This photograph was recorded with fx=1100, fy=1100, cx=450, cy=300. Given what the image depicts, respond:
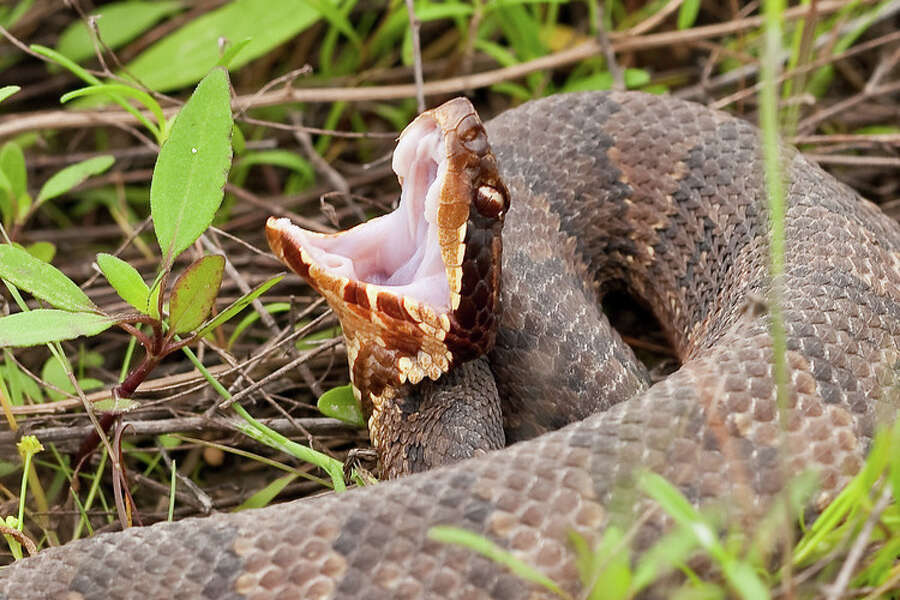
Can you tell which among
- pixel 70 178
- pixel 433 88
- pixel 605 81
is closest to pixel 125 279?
pixel 70 178

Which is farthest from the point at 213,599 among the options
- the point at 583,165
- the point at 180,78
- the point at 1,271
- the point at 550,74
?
the point at 550,74

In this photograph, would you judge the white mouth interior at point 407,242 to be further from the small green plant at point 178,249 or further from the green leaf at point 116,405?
the green leaf at point 116,405

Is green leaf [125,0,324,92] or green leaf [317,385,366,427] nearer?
green leaf [317,385,366,427]

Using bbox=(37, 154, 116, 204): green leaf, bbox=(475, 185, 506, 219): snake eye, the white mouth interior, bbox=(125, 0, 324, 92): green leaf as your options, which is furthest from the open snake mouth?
bbox=(125, 0, 324, 92): green leaf

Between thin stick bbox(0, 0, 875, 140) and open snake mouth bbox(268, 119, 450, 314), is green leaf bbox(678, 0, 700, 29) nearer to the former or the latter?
thin stick bbox(0, 0, 875, 140)

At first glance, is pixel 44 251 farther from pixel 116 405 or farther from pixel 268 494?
pixel 268 494
